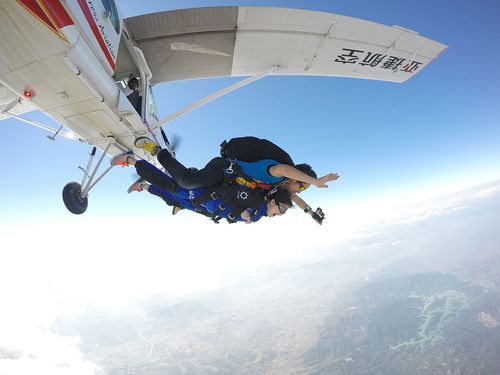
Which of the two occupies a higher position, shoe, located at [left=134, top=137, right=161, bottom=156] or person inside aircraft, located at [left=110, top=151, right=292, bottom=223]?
shoe, located at [left=134, top=137, right=161, bottom=156]

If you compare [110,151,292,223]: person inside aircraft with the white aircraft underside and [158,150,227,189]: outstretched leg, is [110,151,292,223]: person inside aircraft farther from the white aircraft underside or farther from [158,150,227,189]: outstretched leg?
the white aircraft underside

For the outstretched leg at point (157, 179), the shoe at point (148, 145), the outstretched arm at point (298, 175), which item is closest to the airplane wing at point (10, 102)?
the shoe at point (148, 145)

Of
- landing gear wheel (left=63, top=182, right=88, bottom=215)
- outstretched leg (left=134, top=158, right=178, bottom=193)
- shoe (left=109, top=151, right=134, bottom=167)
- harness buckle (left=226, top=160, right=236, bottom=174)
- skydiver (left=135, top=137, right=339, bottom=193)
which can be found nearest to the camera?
skydiver (left=135, top=137, right=339, bottom=193)

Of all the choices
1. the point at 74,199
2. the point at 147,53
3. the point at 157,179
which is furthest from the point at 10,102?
the point at 157,179

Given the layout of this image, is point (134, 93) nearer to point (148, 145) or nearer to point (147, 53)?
point (147, 53)

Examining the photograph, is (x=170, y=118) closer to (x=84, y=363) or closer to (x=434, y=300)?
(x=434, y=300)

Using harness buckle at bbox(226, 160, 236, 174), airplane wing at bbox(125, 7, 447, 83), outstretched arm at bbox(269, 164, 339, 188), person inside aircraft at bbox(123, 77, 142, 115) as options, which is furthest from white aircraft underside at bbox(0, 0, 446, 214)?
outstretched arm at bbox(269, 164, 339, 188)
